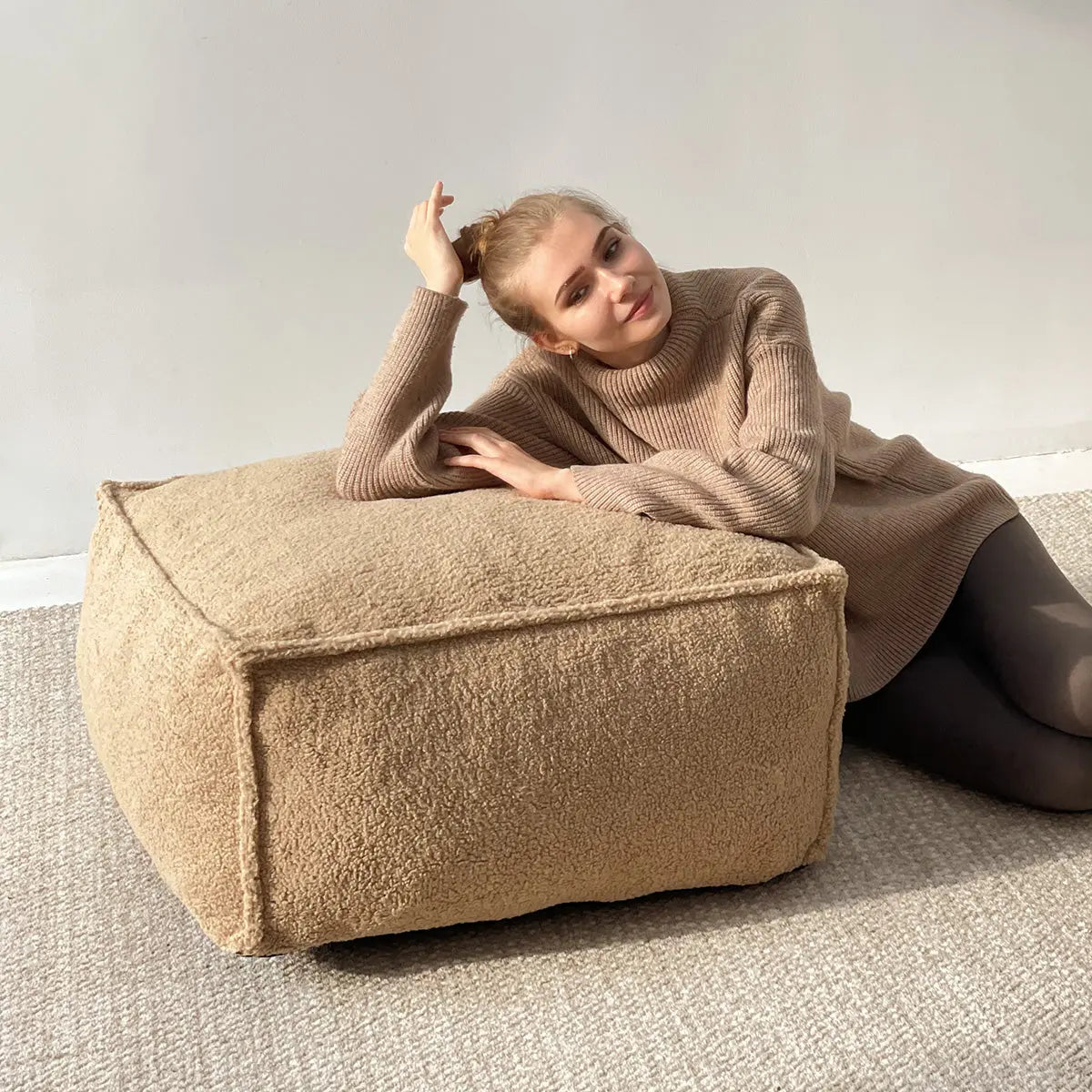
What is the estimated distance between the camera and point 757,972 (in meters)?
1.29

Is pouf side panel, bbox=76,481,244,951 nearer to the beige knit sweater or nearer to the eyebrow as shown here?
the beige knit sweater

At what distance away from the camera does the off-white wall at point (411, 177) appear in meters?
2.37

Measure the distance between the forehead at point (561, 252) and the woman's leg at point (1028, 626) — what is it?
1.94 feet

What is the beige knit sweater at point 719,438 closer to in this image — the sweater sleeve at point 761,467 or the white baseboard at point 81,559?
→ the sweater sleeve at point 761,467

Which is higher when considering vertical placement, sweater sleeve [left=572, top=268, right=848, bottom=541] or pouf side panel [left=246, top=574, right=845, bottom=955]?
sweater sleeve [left=572, top=268, right=848, bottom=541]

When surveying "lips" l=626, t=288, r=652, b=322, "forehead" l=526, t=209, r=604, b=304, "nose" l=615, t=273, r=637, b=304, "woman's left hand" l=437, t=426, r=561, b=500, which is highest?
"forehead" l=526, t=209, r=604, b=304

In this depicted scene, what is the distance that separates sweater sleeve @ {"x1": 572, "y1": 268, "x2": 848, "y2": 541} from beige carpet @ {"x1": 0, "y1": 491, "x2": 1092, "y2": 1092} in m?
0.38

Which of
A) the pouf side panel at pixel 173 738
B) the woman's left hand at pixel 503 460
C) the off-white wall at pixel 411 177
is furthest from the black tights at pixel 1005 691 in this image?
the off-white wall at pixel 411 177

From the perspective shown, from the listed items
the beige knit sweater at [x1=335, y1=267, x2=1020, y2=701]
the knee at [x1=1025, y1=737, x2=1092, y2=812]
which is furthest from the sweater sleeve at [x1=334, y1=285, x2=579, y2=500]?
the knee at [x1=1025, y1=737, x2=1092, y2=812]

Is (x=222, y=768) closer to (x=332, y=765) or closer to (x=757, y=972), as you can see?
(x=332, y=765)

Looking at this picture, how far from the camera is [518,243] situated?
5.04 feet

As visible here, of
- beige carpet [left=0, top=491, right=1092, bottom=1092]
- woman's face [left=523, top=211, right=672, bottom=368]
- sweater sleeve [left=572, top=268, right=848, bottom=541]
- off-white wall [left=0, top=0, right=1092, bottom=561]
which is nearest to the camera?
beige carpet [left=0, top=491, right=1092, bottom=1092]

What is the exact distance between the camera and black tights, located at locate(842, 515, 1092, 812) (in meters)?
1.50

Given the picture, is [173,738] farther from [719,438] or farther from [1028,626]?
[1028,626]
